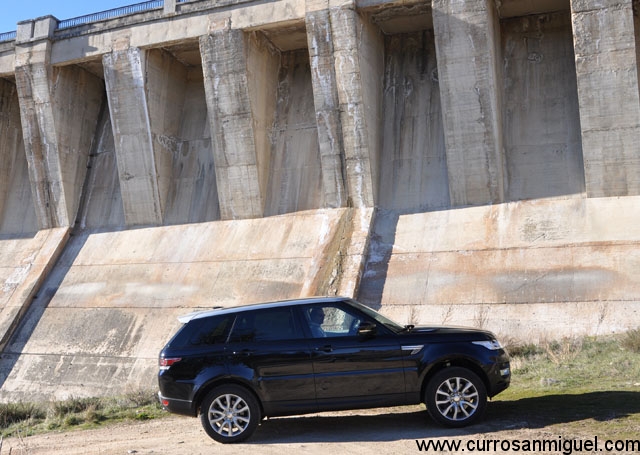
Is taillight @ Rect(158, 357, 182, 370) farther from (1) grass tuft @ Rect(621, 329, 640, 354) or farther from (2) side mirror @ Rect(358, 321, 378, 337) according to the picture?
(1) grass tuft @ Rect(621, 329, 640, 354)

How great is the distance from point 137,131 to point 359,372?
13.9 meters

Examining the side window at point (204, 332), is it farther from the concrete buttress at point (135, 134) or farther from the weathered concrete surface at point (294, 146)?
the concrete buttress at point (135, 134)

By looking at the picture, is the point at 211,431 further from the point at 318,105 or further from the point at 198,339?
the point at 318,105

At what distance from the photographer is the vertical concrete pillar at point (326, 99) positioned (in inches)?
660

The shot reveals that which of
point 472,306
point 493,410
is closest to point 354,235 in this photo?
point 472,306

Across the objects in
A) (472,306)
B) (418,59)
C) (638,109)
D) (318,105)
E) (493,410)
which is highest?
(418,59)

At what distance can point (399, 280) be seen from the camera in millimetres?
15219

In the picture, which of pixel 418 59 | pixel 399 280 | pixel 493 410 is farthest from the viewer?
pixel 418 59

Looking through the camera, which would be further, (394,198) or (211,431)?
(394,198)

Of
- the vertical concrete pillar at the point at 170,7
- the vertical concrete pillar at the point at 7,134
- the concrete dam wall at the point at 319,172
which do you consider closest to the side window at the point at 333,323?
the concrete dam wall at the point at 319,172

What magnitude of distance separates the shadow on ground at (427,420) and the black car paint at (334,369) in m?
0.34

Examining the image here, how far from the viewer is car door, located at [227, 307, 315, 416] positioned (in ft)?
23.9

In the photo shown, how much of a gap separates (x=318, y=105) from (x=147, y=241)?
20.7 ft

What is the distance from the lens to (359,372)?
7.22m
